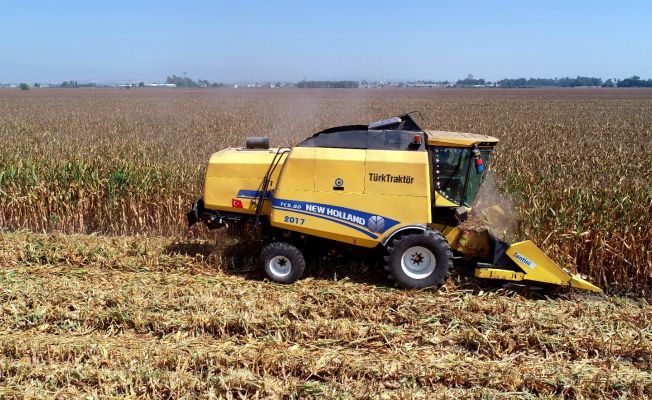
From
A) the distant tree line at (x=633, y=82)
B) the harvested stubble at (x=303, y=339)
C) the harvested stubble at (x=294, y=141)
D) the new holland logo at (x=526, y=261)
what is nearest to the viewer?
the harvested stubble at (x=303, y=339)

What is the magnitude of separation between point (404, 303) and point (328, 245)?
140 cm

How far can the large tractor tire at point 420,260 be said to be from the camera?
6098 millimetres

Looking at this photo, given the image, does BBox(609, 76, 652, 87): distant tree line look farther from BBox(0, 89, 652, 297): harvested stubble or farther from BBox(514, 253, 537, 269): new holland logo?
BBox(514, 253, 537, 269): new holland logo

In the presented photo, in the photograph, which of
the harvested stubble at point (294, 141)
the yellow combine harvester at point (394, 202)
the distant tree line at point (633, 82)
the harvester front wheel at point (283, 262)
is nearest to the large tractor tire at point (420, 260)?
the yellow combine harvester at point (394, 202)

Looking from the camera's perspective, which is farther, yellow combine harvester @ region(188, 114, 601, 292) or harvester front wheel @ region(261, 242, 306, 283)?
harvester front wheel @ region(261, 242, 306, 283)

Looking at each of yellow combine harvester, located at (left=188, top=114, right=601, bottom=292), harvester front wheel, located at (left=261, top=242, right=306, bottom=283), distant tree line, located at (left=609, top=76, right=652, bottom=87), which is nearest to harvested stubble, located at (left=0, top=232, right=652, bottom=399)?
harvester front wheel, located at (left=261, top=242, right=306, bottom=283)

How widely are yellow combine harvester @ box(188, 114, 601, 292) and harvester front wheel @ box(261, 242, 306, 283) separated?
12mm

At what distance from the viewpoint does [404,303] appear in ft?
18.7

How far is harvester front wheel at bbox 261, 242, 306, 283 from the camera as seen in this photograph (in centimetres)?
645

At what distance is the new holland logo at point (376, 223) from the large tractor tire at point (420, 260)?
8.7 inches

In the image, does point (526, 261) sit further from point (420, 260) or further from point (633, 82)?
point (633, 82)

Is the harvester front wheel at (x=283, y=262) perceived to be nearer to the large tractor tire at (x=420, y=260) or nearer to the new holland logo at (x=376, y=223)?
the new holland logo at (x=376, y=223)

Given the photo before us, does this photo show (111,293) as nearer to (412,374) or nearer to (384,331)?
(384,331)

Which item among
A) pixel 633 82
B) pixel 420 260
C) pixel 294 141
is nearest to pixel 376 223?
pixel 420 260
